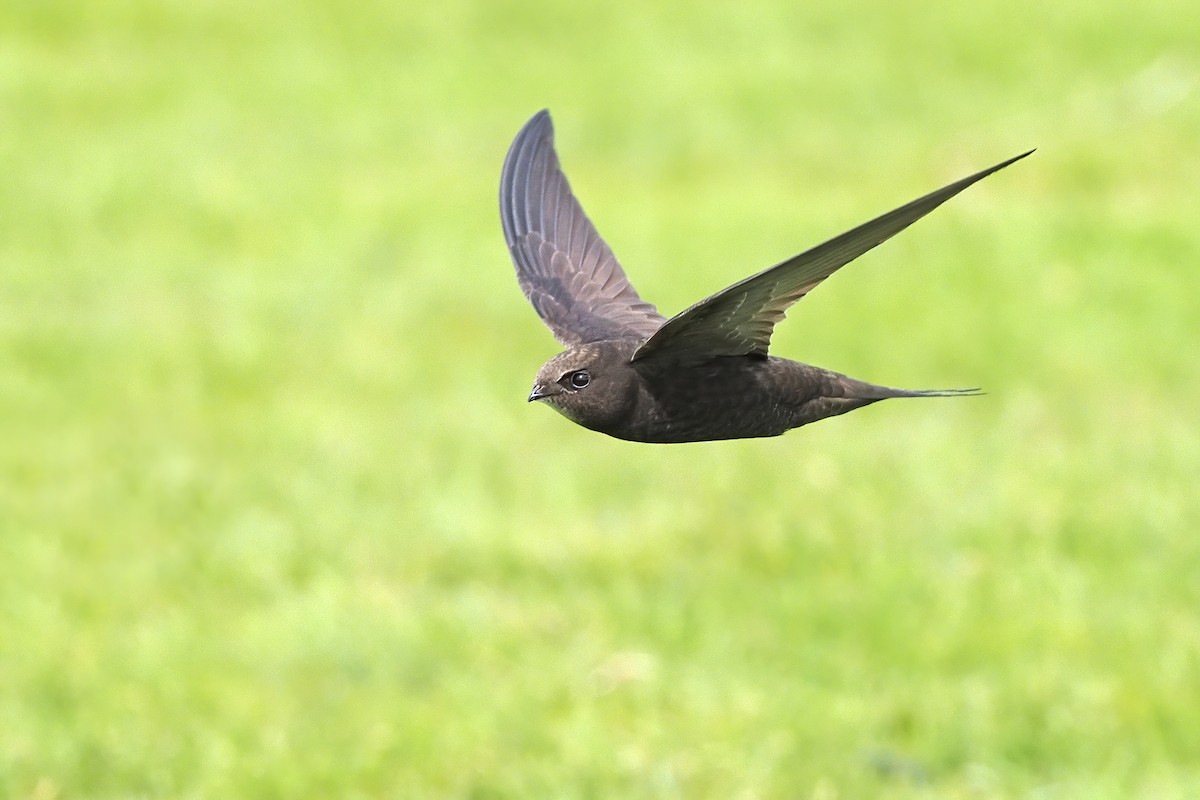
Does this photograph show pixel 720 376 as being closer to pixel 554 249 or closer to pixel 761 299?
pixel 761 299

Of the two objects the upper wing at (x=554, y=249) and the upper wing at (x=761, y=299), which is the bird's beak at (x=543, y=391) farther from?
the upper wing at (x=554, y=249)

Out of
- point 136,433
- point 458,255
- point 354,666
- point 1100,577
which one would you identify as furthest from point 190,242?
point 1100,577

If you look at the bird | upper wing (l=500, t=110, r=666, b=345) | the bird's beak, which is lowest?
the bird

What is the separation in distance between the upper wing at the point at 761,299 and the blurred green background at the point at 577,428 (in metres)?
4.61

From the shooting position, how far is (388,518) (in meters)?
10.2

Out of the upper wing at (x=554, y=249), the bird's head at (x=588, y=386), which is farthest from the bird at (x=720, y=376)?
the upper wing at (x=554, y=249)

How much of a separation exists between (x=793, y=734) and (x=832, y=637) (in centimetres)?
122

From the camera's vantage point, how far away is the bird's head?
6.85 feet

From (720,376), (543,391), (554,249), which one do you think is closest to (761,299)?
(720,376)

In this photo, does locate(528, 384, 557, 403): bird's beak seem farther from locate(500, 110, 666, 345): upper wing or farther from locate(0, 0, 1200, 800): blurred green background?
locate(0, 0, 1200, 800): blurred green background

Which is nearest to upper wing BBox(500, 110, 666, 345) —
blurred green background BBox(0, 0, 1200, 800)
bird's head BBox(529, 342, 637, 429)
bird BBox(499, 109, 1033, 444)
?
bird BBox(499, 109, 1033, 444)

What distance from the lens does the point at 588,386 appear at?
2.11 m

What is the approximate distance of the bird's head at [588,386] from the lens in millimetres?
2088

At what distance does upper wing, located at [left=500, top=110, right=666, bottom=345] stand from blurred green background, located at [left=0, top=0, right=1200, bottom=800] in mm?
3655
